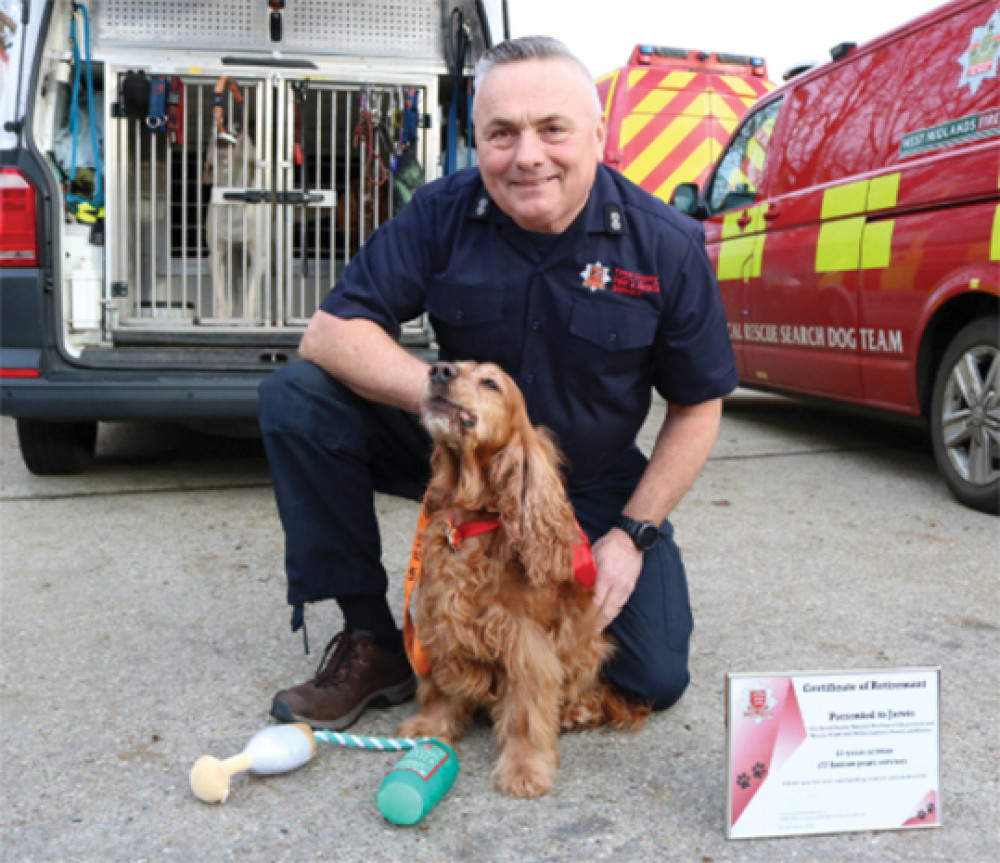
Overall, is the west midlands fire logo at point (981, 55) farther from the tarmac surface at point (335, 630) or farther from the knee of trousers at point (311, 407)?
the knee of trousers at point (311, 407)

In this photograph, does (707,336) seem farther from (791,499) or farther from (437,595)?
(791,499)

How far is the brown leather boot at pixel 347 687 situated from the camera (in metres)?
2.27

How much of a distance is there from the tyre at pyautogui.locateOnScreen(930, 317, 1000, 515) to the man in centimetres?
209

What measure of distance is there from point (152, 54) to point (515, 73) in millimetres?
3175

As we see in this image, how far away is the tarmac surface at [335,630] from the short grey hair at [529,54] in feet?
4.88

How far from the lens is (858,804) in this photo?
181cm

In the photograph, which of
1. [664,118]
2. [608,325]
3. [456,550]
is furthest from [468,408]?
[664,118]

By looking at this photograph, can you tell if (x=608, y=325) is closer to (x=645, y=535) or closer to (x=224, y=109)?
(x=645, y=535)

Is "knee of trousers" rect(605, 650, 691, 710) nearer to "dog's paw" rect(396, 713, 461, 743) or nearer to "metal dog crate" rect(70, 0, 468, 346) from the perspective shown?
"dog's paw" rect(396, 713, 461, 743)

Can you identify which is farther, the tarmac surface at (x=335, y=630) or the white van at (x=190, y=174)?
the white van at (x=190, y=174)

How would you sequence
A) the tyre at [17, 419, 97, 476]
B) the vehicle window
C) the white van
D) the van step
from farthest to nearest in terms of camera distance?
1. the vehicle window
2. the van step
3. the tyre at [17, 419, 97, 476]
4. the white van

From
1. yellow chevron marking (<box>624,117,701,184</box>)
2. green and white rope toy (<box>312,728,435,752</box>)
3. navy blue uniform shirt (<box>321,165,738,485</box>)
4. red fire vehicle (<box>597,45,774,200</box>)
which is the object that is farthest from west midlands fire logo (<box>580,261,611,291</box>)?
yellow chevron marking (<box>624,117,701,184</box>)

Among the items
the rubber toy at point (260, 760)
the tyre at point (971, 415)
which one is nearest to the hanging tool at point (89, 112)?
the rubber toy at point (260, 760)

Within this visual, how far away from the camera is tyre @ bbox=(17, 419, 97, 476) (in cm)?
459
